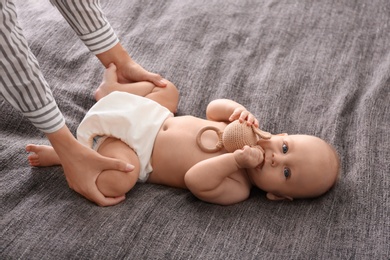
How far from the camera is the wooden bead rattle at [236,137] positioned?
4.70 feet

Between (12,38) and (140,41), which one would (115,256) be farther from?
(140,41)

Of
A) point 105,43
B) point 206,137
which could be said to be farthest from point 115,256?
point 105,43

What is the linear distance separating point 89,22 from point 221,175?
1.92 ft

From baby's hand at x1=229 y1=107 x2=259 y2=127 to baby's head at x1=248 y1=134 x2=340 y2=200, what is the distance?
0.07 metres

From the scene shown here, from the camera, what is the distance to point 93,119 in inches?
58.2

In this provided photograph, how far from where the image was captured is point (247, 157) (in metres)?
1.38

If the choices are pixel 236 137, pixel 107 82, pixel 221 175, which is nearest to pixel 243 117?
pixel 236 137

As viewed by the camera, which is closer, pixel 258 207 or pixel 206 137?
pixel 258 207

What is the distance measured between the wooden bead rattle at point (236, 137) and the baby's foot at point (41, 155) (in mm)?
384

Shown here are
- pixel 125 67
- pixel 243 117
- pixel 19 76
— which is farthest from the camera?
pixel 125 67

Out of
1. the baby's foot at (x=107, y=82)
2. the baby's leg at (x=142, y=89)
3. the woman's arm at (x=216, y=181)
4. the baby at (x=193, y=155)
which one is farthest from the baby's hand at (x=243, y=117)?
the baby's foot at (x=107, y=82)

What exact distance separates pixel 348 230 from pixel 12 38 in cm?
88

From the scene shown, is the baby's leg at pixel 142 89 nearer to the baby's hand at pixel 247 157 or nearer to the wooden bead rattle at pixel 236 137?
the wooden bead rattle at pixel 236 137

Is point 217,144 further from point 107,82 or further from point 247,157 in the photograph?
point 107,82
